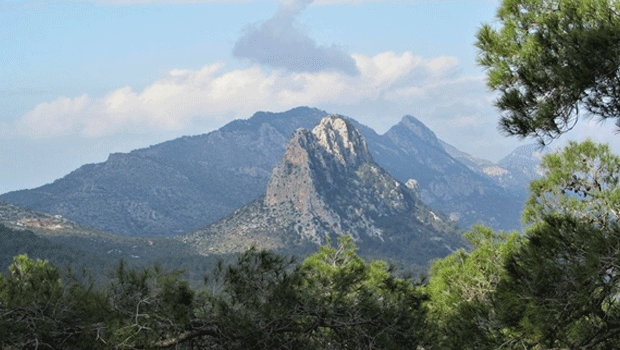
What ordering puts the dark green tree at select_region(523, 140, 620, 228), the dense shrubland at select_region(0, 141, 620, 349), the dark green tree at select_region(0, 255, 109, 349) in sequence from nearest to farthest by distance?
1. the dense shrubland at select_region(0, 141, 620, 349)
2. the dark green tree at select_region(0, 255, 109, 349)
3. the dark green tree at select_region(523, 140, 620, 228)

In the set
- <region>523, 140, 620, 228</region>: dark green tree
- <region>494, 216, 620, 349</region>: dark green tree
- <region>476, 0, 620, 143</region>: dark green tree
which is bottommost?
<region>494, 216, 620, 349</region>: dark green tree

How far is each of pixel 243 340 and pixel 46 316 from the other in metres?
2.48

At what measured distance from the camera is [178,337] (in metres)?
9.94

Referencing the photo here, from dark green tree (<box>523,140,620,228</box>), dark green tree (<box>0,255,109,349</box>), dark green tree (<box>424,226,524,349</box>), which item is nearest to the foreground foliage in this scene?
dark green tree (<box>0,255,109,349</box>)

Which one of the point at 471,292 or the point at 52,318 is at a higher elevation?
the point at 52,318

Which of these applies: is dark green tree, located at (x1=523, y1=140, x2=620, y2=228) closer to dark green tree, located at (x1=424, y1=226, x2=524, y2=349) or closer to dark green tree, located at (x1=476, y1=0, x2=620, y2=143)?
dark green tree, located at (x1=424, y1=226, x2=524, y2=349)

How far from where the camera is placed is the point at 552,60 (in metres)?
9.80

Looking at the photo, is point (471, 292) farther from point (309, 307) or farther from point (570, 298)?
point (570, 298)

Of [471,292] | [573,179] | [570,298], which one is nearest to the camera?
[570,298]

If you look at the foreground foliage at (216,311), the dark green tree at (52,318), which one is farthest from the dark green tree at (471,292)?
the dark green tree at (52,318)

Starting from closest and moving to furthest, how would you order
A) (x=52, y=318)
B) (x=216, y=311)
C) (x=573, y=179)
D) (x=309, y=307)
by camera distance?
1. (x=52, y=318)
2. (x=216, y=311)
3. (x=309, y=307)
4. (x=573, y=179)

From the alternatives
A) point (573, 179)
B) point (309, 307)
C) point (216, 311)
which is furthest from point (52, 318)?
point (573, 179)

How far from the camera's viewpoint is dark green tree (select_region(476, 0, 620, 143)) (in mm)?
9094

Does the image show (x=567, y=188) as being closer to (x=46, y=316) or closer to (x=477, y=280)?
(x=477, y=280)
